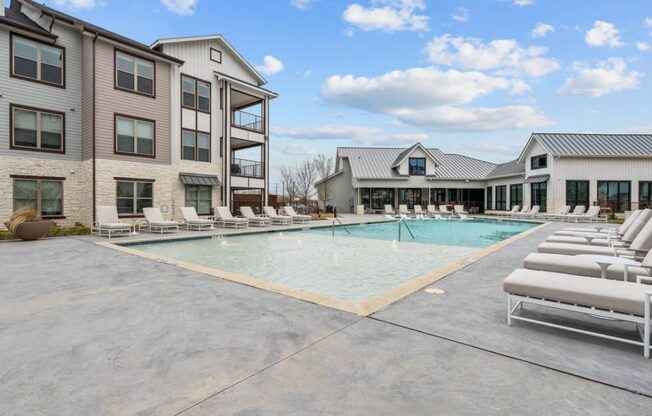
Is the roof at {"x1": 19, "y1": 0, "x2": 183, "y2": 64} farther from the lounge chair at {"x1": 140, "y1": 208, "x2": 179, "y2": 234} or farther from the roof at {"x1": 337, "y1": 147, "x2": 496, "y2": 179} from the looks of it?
the roof at {"x1": 337, "y1": 147, "x2": 496, "y2": 179}

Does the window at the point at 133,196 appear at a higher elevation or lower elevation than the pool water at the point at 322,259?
higher

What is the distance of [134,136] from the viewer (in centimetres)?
1495

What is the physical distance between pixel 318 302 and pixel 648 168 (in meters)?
28.4

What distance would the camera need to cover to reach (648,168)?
22.2m

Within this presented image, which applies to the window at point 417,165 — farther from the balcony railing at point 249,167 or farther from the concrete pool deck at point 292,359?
the concrete pool deck at point 292,359

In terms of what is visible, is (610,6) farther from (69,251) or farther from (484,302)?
(69,251)

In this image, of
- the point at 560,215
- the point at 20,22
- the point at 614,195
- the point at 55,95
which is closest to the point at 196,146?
the point at 55,95

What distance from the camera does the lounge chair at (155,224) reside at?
44.0 ft

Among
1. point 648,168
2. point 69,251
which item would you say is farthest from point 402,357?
point 648,168

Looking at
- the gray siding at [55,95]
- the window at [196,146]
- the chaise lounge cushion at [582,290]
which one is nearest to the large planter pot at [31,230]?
the gray siding at [55,95]

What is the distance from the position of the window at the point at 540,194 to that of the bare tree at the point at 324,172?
1723cm

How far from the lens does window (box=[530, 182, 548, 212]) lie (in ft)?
78.8

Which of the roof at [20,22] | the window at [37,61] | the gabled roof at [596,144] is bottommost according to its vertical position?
the gabled roof at [596,144]

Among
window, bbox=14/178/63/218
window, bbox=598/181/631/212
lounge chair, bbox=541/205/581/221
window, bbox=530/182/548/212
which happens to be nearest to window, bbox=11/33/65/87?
window, bbox=14/178/63/218
